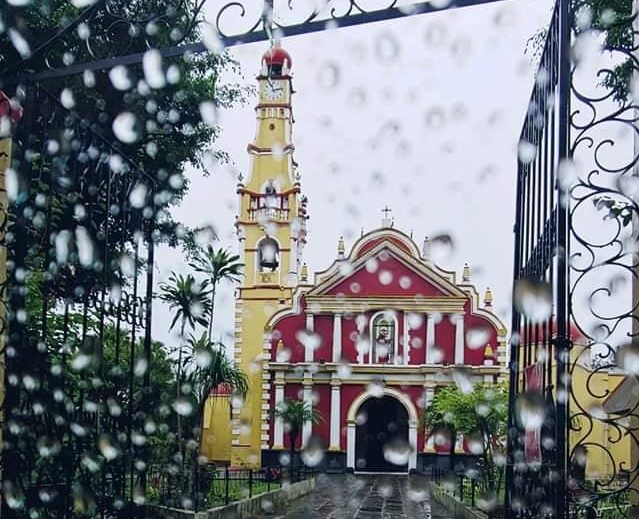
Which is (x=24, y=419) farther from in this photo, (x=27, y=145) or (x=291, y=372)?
(x=291, y=372)

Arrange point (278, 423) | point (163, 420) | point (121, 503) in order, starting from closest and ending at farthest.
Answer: point (121, 503) < point (163, 420) < point (278, 423)

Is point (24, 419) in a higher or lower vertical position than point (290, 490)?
higher

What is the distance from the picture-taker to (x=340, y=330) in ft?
83.6

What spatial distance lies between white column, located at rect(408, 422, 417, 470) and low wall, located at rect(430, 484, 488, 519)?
7.08m

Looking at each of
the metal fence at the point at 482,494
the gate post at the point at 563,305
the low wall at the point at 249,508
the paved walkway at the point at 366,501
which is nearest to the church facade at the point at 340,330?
the paved walkway at the point at 366,501

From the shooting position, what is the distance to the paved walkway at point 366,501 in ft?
42.4

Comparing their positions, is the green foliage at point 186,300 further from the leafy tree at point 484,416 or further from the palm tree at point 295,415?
the palm tree at point 295,415

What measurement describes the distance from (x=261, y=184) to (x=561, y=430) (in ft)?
75.0

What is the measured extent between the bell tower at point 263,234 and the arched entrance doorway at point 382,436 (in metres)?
2.82

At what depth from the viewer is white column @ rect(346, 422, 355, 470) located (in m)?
24.7

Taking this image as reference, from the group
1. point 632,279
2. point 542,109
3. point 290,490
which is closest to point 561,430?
point 632,279

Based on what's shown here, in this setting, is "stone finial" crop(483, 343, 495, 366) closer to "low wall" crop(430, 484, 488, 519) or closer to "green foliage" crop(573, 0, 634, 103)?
"low wall" crop(430, 484, 488, 519)

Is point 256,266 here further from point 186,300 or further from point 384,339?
point 186,300

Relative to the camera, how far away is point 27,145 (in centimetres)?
374
